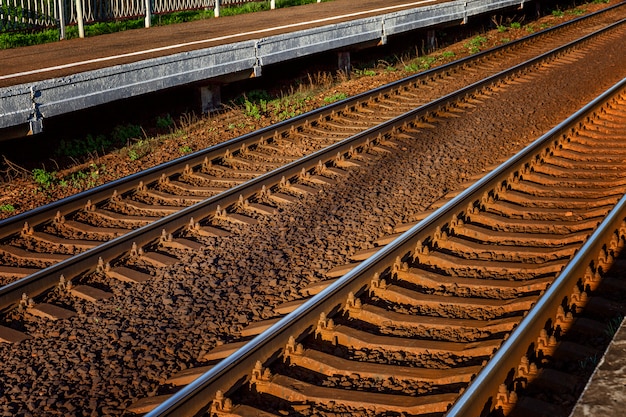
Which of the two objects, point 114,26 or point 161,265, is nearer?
point 161,265

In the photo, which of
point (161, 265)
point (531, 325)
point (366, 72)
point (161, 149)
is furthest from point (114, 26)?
point (531, 325)

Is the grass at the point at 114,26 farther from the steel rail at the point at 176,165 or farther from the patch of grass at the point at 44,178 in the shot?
the steel rail at the point at 176,165

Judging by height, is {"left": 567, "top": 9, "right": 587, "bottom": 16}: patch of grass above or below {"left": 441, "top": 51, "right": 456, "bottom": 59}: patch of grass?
above

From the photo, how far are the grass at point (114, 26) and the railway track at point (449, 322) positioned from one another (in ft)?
39.9

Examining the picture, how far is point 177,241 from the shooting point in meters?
8.07

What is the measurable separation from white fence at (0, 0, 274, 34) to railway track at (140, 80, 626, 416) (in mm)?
12659

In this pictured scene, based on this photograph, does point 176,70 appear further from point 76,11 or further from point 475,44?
point 475,44

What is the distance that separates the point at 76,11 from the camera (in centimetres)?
1894

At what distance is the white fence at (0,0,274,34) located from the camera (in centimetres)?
1752

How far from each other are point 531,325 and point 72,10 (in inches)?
622

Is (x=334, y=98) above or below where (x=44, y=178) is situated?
above

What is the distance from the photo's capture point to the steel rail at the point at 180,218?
6953 mm

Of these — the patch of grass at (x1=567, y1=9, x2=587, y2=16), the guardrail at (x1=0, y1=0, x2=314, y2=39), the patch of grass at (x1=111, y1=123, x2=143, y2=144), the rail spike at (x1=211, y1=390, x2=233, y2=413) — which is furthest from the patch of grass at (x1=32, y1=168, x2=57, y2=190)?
the patch of grass at (x1=567, y1=9, x2=587, y2=16)

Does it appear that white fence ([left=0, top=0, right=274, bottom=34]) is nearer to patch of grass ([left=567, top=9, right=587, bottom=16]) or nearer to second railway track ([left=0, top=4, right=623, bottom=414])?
second railway track ([left=0, top=4, right=623, bottom=414])
